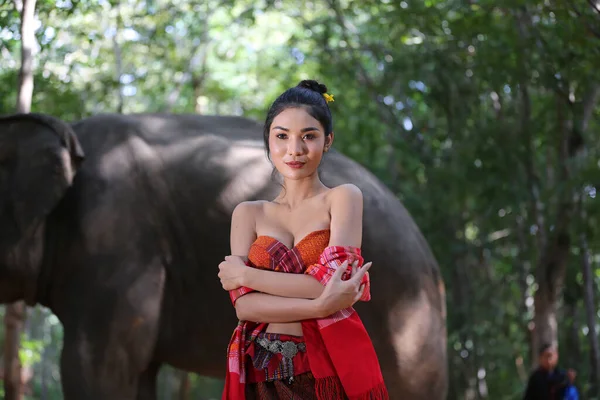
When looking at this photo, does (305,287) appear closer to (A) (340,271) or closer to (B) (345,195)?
(A) (340,271)

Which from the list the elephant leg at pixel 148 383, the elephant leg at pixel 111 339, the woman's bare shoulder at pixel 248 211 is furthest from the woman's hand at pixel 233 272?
the elephant leg at pixel 148 383

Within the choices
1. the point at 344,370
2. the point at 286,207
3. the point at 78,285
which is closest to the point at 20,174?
the point at 78,285

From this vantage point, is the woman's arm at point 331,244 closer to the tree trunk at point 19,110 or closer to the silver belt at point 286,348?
the silver belt at point 286,348

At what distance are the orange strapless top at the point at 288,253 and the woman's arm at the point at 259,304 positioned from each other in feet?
0.22

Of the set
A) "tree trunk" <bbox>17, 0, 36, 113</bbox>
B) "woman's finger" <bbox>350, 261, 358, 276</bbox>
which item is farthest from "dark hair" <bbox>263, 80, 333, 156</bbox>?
"tree trunk" <bbox>17, 0, 36, 113</bbox>

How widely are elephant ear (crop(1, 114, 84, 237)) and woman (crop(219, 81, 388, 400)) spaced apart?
7.63 ft

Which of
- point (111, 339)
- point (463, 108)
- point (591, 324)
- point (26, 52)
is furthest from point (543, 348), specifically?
point (26, 52)

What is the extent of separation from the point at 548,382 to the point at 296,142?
5.54 metres

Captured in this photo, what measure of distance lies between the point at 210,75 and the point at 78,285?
12.1m

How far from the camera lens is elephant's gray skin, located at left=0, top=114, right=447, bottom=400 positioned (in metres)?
4.55

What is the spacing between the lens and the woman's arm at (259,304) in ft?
7.90

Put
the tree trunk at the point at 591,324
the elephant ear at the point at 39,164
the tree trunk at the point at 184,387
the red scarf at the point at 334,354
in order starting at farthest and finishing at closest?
1. the tree trunk at the point at 184,387
2. the tree trunk at the point at 591,324
3. the elephant ear at the point at 39,164
4. the red scarf at the point at 334,354

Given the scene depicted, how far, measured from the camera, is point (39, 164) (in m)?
4.76

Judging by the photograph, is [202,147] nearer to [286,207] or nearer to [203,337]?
[203,337]
